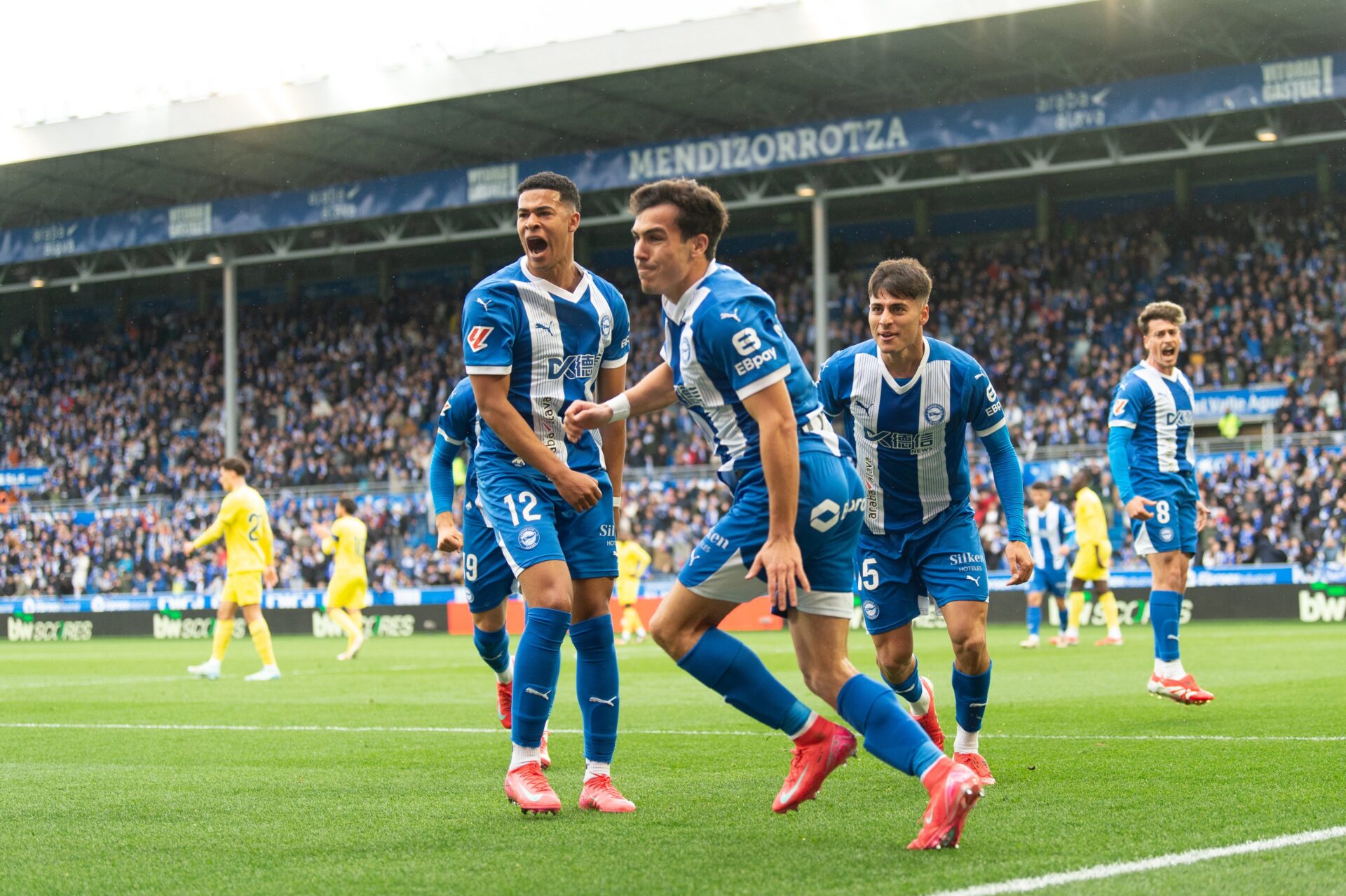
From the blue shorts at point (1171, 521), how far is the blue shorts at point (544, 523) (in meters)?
4.69

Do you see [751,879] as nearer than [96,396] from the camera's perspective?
Yes

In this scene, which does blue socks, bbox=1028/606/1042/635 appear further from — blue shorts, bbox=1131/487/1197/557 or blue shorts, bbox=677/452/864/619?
blue shorts, bbox=677/452/864/619

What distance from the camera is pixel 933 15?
27859 mm

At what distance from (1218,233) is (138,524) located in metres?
26.2

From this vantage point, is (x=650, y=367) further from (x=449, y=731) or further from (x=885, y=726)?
(x=885, y=726)

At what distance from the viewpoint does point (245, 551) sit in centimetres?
1552

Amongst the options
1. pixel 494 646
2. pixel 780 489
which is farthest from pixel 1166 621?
pixel 780 489

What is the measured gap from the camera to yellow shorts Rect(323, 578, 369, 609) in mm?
19141

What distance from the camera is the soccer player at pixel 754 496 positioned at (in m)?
4.80

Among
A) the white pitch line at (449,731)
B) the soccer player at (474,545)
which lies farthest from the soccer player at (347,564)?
the soccer player at (474,545)

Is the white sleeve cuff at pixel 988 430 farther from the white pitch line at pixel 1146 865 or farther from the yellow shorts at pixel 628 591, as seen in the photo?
the yellow shorts at pixel 628 591

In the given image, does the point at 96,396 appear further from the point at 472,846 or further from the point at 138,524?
the point at 472,846

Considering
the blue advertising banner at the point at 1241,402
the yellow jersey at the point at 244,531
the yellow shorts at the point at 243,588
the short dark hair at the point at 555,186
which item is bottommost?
the yellow shorts at the point at 243,588

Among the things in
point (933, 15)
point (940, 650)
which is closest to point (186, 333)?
point (933, 15)
